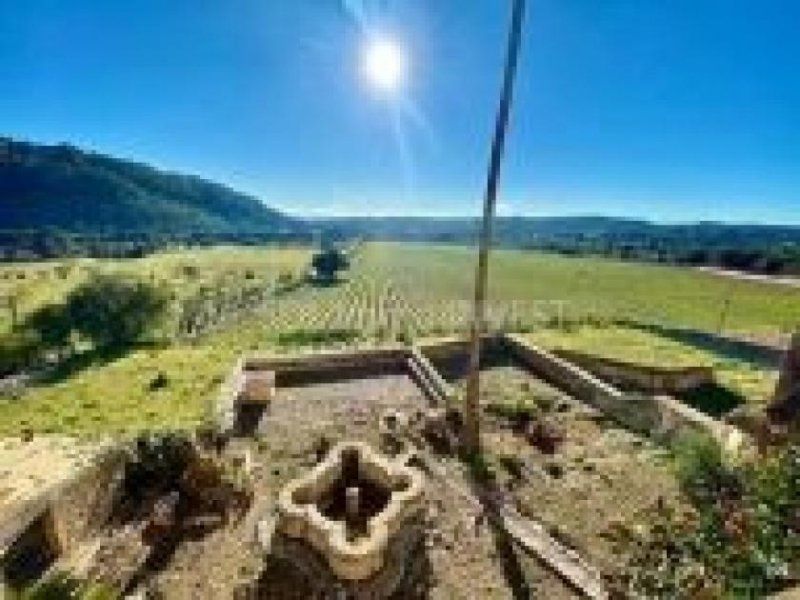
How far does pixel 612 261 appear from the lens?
581ft

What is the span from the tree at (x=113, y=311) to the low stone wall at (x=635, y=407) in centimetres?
4932

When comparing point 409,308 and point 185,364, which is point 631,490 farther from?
point 409,308

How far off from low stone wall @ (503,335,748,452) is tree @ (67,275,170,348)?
4932cm

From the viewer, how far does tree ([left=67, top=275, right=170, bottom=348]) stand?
225 ft

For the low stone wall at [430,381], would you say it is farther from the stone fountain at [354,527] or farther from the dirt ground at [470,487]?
the stone fountain at [354,527]

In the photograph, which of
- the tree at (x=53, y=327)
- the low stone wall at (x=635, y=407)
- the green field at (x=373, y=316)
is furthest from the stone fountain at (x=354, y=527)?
the tree at (x=53, y=327)

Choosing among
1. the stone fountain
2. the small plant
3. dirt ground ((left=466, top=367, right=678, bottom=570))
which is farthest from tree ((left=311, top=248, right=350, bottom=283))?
the stone fountain

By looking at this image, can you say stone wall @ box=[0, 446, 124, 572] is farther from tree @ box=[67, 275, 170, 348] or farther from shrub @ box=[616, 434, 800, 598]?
tree @ box=[67, 275, 170, 348]

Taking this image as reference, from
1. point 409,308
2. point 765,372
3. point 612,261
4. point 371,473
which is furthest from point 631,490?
point 612,261

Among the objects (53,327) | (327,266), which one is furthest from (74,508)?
(327,266)

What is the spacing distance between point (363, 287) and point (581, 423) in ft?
327

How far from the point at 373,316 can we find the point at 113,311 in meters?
30.9

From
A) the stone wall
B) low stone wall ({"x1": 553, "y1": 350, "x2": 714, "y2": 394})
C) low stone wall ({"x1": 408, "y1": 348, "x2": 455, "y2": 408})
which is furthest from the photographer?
low stone wall ({"x1": 553, "y1": 350, "x2": 714, "y2": 394})

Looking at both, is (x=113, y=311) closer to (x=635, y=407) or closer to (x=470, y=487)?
(x=635, y=407)
